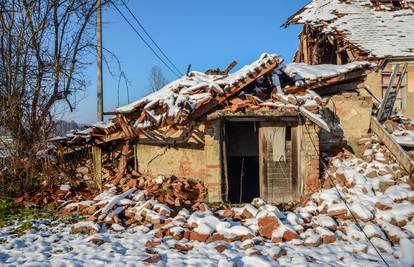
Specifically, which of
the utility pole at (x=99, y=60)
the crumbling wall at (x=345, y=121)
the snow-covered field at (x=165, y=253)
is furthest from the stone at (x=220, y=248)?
the utility pole at (x=99, y=60)

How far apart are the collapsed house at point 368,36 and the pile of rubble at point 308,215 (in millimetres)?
5501

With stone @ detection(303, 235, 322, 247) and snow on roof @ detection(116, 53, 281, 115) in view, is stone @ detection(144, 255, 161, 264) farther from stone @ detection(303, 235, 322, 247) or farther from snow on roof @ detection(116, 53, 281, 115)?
snow on roof @ detection(116, 53, 281, 115)

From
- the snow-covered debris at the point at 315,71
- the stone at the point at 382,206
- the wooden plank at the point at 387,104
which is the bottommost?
the stone at the point at 382,206

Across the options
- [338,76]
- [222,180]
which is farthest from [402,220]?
[338,76]

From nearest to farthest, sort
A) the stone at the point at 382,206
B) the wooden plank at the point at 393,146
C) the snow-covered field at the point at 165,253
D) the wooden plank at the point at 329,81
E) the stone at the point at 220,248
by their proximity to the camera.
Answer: the snow-covered field at the point at 165,253 → the stone at the point at 220,248 → the stone at the point at 382,206 → the wooden plank at the point at 393,146 → the wooden plank at the point at 329,81

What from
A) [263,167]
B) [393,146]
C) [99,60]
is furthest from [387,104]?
[99,60]

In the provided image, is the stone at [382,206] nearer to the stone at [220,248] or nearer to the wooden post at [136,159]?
the stone at [220,248]

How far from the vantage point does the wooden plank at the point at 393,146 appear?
699cm

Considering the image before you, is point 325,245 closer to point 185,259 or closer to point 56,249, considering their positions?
point 185,259

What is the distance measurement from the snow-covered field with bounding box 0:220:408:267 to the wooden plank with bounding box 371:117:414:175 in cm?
284

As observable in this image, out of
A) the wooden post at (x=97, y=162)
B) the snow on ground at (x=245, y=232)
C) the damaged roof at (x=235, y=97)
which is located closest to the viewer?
the snow on ground at (x=245, y=232)

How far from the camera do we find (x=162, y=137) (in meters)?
7.98

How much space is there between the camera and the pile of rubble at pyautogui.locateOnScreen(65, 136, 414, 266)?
209 inches

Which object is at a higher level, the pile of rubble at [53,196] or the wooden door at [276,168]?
the wooden door at [276,168]
